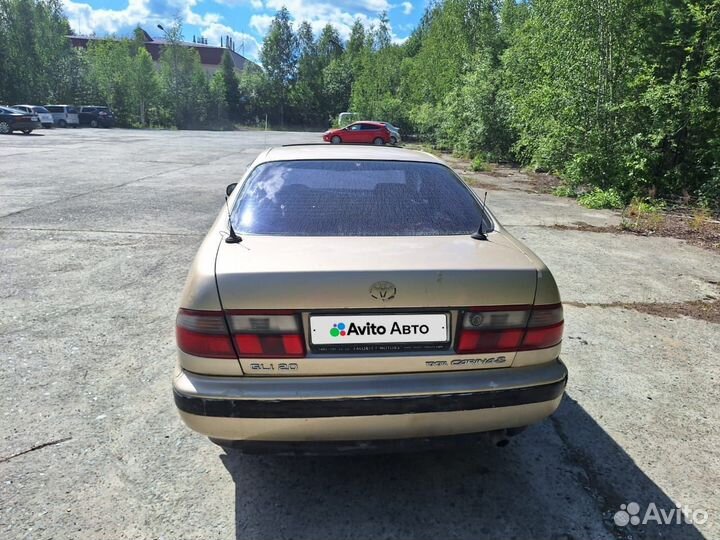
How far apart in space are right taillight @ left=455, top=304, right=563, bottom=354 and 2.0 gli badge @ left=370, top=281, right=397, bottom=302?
1.05ft

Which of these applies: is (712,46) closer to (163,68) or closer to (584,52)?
(584,52)

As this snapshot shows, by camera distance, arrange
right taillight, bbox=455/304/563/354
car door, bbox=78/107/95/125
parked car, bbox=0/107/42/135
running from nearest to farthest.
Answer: right taillight, bbox=455/304/563/354
parked car, bbox=0/107/42/135
car door, bbox=78/107/95/125

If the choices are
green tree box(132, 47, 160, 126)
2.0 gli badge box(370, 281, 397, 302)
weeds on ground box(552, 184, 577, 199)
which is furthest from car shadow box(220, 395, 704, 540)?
green tree box(132, 47, 160, 126)

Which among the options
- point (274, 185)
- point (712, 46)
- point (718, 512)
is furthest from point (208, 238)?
point (712, 46)

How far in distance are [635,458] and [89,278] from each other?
200 inches

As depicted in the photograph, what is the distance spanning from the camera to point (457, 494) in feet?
7.70

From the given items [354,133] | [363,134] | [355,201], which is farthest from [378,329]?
[354,133]

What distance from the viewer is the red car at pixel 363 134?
3189cm

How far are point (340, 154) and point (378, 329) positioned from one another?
5.16 feet

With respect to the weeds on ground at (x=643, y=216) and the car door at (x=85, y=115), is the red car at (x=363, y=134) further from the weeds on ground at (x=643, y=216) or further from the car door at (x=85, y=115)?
the car door at (x=85, y=115)

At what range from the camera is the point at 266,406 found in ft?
6.38

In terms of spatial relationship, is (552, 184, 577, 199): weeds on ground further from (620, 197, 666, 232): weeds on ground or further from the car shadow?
the car shadow

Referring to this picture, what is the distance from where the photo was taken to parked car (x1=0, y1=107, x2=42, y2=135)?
3023 centimetres

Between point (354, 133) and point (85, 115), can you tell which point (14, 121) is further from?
point (354, 133)
